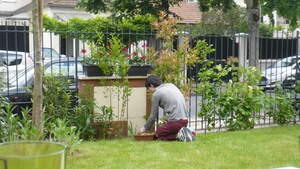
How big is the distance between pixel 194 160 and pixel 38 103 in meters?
2.21

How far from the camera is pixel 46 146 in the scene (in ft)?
5.65

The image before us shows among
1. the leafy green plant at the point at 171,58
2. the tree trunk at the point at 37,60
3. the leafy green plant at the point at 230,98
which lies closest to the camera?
the tree trunk at the point at 37,60

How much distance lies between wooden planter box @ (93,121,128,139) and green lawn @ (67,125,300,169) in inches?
12.7

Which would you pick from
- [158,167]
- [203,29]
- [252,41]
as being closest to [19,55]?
[252,41]

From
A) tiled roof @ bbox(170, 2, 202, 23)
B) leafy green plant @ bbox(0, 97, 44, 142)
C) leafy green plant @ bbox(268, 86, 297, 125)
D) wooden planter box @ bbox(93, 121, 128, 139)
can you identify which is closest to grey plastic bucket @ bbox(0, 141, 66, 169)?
leafy green plant @ bbox(0, 97, 44, 142)

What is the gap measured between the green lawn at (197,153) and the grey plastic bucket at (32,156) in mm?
3917

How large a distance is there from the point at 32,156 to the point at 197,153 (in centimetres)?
501

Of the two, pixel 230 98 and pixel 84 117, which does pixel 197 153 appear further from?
pixel 230 98

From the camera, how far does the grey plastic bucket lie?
4.91 ft

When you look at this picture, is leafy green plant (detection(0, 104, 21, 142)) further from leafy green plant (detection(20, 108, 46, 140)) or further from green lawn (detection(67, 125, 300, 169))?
green lawn (detection(67, 125, 300, 169))

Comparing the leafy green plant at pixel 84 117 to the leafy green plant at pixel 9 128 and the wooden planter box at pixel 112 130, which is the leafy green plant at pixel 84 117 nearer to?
the wooden planter box at pixel 112 130

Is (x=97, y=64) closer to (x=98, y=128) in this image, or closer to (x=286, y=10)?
(x=98, y=128)

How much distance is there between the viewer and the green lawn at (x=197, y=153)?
5.73 m

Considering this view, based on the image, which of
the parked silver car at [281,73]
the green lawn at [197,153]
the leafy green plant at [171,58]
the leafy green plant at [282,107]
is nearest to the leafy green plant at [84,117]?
the green lawn at [197,153]
